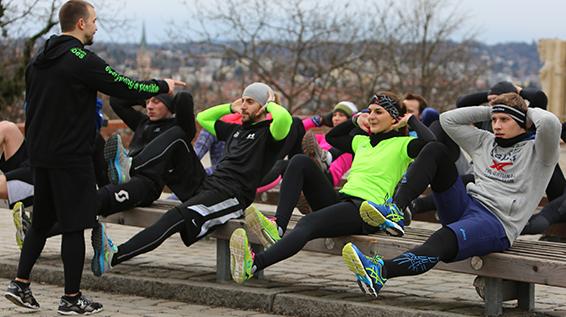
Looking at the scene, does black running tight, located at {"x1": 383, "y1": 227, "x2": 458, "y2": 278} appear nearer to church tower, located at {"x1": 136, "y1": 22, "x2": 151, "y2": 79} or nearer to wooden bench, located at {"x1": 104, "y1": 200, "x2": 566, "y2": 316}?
wooden bench, located at {"x1": 104, "y1": 200, "x2": 566, "y2": 316}

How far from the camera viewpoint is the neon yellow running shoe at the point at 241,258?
23.3 feet

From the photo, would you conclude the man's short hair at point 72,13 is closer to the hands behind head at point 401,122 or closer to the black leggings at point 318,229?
the black leggings at point 318,229

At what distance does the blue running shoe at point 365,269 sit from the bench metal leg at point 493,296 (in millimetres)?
673

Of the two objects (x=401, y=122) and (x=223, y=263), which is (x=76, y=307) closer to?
(x=223, y=263)

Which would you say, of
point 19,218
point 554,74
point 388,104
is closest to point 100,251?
point 19,218

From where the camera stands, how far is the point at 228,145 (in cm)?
898

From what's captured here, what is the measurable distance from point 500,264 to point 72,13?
2.98 meters

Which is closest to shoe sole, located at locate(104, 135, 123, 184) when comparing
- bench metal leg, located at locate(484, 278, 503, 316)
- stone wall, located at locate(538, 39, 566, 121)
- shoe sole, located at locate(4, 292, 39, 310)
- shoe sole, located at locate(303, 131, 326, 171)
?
shoe sole, located at locate(4, 292, 39, 310)

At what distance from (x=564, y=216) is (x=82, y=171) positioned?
153 inches

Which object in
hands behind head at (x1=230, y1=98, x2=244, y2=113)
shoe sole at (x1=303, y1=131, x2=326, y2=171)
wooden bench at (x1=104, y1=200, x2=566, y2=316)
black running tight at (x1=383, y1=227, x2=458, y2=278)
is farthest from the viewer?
shoe sole at (x1=303, y1=131, x2=326, y2=171)

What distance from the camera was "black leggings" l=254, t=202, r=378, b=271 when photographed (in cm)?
723

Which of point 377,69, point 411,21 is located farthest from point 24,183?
point 411,21

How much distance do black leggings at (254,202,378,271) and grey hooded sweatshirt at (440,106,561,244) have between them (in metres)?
0.72

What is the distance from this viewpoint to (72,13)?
747 cm
